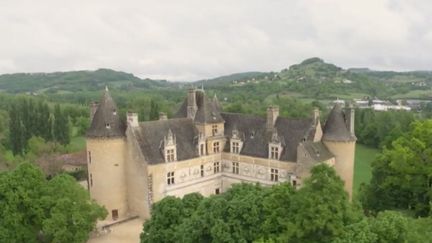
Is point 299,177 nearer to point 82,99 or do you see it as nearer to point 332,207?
point 332,207

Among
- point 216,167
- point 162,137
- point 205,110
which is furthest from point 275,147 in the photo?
point 162,137

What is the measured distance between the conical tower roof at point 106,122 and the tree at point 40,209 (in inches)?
309

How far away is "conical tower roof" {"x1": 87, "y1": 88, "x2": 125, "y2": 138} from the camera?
43750mm

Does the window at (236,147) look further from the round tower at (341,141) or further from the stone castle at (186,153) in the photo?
the round tower at (341,141)

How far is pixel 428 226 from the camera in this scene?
25.3m

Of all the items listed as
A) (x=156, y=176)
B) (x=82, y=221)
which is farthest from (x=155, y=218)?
(x=156, y=176)

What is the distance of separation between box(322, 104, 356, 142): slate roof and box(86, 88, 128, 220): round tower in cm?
2171

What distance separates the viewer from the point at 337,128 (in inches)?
1763

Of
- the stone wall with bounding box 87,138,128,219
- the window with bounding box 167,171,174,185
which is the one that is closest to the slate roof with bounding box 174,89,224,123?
the window with bounding box 167,171,174,185

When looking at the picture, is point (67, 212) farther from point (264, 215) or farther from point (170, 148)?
point (264, 215)

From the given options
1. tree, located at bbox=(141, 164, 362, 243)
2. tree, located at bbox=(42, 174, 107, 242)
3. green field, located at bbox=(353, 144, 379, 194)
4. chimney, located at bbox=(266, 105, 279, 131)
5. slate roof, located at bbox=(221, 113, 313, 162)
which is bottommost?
green field, located at bbox=(353, 144, 379, 194)

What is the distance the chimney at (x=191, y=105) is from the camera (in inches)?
1989

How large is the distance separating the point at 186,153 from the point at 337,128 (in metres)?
16.4

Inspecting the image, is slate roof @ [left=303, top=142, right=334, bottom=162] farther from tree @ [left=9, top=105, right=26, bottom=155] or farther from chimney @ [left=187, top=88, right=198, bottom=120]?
tree @ [left=9, top=105, right=26, bottom=155]
